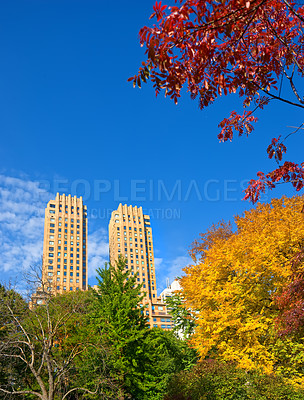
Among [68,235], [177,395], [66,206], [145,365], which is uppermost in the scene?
[66,206]

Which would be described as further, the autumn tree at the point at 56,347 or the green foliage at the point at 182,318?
the green foliage at the point at 182,318

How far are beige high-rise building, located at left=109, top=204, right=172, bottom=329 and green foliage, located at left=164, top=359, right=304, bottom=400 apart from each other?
131502mm

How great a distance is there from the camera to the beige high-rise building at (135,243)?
502 feet

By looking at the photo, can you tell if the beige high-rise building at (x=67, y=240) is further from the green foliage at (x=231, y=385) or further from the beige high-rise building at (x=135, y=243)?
the green foliage at (x=231, y=385)

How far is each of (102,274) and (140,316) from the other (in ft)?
12.9

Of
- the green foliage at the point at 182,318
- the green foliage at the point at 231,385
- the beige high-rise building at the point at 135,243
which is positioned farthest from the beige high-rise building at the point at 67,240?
the green foliage at the point at 231,385

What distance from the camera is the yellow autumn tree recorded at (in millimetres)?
17594

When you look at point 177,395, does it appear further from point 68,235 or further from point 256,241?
point 68,235

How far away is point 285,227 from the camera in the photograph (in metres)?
19.4

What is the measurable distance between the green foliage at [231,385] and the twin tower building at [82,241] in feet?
397

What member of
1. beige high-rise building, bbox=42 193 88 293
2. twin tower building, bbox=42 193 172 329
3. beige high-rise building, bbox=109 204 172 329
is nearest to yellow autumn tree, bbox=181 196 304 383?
twin tower building, bbox=42 193 172 329

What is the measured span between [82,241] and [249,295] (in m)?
137

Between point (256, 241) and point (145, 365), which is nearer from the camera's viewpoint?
point (256, 241)

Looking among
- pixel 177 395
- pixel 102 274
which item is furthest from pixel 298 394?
pixel 102 274
